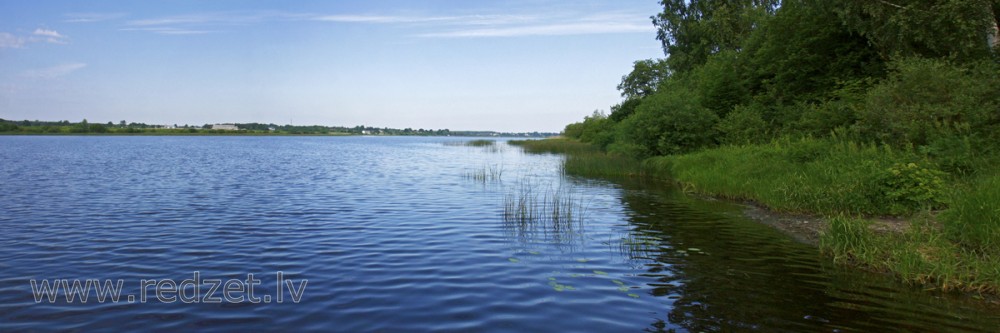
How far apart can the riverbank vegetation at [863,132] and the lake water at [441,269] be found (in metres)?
1.39

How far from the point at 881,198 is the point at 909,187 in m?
0.65

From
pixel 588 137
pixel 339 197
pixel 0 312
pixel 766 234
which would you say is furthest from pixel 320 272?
pixel 588 137

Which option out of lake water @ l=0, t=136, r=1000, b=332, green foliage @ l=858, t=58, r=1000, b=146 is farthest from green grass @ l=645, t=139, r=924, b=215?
lake water @ l=0, t=136, r=1000, b=332

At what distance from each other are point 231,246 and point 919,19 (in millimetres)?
24420

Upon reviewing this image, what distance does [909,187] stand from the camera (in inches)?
567

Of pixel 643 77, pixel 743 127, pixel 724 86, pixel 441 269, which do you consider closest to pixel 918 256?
pixel 441 269

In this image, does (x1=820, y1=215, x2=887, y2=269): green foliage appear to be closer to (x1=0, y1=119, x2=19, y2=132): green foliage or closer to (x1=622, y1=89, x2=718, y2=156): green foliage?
(x1=622, y1=89, x2=718, y2=156): green foliage

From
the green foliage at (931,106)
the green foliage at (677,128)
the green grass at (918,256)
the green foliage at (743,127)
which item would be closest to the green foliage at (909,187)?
the green grass at (918,256)

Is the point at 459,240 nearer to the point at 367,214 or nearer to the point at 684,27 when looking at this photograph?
the point at 367,214

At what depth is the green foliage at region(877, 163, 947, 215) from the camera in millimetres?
13953

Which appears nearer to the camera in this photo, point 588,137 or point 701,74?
point 701,74

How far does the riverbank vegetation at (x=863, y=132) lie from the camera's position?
10828 mm

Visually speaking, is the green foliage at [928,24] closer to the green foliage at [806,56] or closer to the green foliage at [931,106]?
the green foliage at [931,106]

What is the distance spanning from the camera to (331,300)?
855cm
